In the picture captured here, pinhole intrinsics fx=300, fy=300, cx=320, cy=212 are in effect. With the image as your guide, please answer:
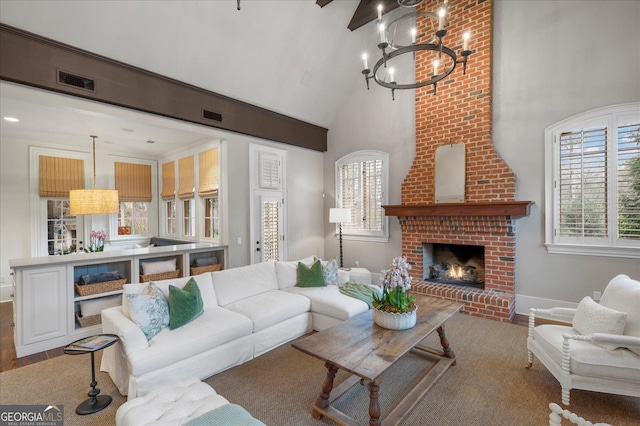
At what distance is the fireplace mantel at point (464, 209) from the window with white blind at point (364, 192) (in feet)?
1.73

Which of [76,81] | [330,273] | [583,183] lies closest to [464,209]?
[583,183]

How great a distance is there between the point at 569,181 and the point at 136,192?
323 inches

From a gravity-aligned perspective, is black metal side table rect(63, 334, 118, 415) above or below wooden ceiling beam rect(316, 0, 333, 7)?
below

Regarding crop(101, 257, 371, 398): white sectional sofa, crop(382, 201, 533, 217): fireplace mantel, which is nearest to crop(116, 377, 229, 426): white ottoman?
crop(101, 257, 371, 398): white sectional sofa

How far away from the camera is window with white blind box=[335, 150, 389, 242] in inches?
232

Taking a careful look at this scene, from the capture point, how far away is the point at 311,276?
423 cm

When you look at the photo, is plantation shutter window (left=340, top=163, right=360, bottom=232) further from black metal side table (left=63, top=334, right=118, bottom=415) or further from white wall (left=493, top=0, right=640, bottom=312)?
black metal side table (left=63, top=334, right=118, bottom=415)

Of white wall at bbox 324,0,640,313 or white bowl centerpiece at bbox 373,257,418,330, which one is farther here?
white wall at bbox 324,0,640,313

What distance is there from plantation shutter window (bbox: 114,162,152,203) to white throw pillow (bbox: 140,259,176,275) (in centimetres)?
317

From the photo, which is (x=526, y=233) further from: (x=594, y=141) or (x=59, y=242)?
(x=59, y=242)

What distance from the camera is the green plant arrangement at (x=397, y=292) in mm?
2592

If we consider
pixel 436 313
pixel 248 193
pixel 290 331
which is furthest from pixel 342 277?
pixel 248 193

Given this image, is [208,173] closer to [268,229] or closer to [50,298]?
[268,229]

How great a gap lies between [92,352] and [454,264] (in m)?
5.08
